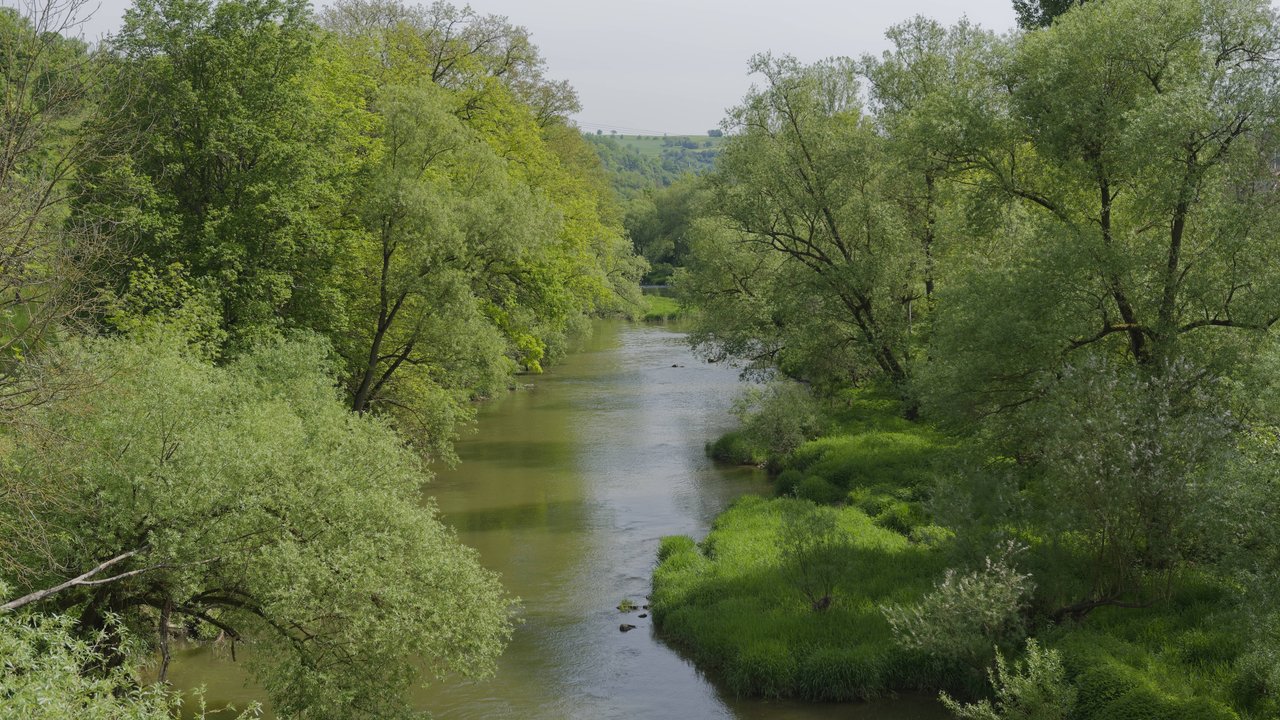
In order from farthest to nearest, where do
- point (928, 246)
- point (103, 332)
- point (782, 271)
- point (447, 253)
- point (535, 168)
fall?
point (535, 168) → point (782, 271) → point (928, 246) → point (447, 253) → point (103, 332)

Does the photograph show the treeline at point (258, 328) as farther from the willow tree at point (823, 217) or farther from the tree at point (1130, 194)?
the tree at point (1130, 194)

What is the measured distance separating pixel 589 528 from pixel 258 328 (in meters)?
9.92

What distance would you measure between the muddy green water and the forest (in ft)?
2.37

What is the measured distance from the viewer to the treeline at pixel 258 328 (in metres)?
12.7

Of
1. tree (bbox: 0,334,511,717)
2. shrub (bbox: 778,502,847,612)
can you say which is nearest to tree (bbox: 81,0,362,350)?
tree (bbox: 0,334,511,717)

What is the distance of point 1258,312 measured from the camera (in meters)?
16.0

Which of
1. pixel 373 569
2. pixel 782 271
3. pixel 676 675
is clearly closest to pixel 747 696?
pixel 676 675

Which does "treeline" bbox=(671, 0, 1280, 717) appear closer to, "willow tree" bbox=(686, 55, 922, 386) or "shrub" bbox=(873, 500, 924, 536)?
"shrub" bbox=(873, 500, 924, 536)

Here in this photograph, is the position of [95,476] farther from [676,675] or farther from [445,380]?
[445,380]

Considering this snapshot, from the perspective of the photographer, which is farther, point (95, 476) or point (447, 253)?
point (447, 253)

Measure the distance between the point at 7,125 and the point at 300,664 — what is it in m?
7.55

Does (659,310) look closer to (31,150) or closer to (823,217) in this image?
(823,217)

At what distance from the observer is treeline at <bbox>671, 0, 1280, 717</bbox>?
14.3 metres

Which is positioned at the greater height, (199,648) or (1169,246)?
(1169,246)
